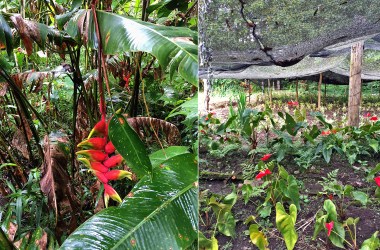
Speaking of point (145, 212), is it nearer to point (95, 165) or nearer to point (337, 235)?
point (95, 165)

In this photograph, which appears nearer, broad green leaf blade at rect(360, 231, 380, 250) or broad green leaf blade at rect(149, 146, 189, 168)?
broad green leaf blade at rect(360, 231, 380, 250)

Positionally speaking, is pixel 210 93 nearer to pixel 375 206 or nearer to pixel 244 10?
pixel 244 10

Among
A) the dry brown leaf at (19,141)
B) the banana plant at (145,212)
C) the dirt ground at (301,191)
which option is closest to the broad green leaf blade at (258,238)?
the dirt ground at (301,191)

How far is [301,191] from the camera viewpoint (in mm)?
484

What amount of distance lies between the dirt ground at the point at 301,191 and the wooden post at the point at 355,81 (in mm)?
69

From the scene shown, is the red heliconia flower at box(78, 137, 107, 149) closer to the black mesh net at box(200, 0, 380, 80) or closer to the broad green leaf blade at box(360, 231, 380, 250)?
the black mesh net at box(200, 0, 380, 80)

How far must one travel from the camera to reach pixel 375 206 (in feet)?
1.57

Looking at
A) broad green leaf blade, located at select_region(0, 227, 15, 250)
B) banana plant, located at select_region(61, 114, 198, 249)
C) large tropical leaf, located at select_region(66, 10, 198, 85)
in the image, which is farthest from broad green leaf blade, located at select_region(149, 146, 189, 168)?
broad green leaf blade, located at select_region(0, 227, 15, 250)

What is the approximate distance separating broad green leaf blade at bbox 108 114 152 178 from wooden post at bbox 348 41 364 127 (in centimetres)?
30

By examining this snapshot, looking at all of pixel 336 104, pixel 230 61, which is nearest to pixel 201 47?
pixel 230 61

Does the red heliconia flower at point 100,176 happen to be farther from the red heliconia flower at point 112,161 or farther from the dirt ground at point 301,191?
the dirt ground at point 301,191

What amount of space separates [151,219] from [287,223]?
0.21m

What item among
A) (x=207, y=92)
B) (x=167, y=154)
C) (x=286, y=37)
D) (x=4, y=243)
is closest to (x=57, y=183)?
(x=4, y=243)

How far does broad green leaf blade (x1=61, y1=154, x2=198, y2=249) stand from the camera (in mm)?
533
